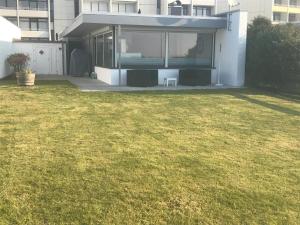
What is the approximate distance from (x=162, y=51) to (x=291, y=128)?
36.9 feet

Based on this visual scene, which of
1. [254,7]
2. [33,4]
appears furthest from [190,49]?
[254,7]

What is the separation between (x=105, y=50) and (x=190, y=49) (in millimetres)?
4802

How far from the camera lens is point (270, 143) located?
854cm

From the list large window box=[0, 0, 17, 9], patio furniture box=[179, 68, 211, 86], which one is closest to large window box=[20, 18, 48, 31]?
large window box=[0, 0, 17, 9]

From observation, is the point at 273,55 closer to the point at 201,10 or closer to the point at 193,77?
the point at 193,77

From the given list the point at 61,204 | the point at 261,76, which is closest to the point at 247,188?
the point at 61,204

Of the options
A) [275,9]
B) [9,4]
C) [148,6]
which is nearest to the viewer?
[9,4]

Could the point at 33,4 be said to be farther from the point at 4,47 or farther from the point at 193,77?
the point at 193,77

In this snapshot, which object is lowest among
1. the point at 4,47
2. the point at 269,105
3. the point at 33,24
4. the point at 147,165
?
the point at 147,165

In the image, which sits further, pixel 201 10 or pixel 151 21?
pixel 201 10

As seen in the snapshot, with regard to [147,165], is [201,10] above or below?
above

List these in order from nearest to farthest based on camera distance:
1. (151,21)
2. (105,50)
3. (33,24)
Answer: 1. (151,21)
2. (105,50)
3. (33,24)

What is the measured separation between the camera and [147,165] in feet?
22.0

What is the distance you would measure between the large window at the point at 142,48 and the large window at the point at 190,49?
0.60 metres
